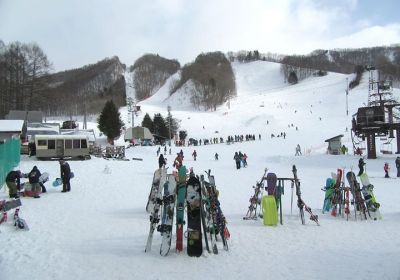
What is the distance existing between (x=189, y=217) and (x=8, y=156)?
572 inches

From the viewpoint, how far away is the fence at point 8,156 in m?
16.4

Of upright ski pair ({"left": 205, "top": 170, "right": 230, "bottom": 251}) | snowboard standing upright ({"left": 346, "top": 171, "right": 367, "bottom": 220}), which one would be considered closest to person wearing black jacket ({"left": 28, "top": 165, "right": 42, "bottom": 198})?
upright ski pair ({"left": 205, "top": 170, "right": 230, "bottom": 251})

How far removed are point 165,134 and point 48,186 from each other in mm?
56027

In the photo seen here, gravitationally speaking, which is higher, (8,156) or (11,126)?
(11,126)

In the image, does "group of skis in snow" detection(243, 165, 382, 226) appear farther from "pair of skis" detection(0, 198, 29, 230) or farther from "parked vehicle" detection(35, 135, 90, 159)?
"parked vehicle" detection(35, 135, 90, 159)

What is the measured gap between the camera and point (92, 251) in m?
8.06

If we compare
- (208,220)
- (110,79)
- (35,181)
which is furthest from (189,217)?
(110,79)

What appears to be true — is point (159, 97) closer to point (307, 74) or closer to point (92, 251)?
point (307, 74)

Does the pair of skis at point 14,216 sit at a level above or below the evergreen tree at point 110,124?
below

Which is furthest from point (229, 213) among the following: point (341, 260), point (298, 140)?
point (298, 140)

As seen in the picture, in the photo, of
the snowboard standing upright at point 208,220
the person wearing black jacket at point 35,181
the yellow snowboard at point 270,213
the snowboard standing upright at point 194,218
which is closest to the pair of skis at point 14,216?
the person wearing black jacket at point 35,181

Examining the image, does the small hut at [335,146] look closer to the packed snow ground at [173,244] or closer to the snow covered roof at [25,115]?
the packed snow ground at [173,244]

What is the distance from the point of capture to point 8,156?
19.3 meters

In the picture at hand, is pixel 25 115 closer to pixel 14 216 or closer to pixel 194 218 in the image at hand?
pixel 14 216
